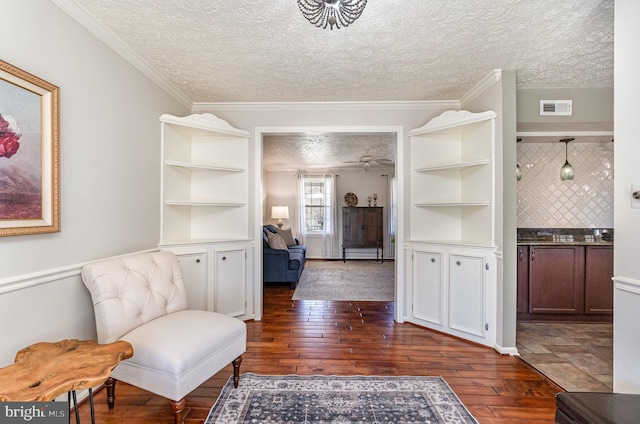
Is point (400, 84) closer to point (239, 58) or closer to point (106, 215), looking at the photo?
point (239, 58)

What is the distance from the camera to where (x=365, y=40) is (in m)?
1.99

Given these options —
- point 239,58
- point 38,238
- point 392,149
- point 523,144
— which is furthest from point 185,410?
point 392,149

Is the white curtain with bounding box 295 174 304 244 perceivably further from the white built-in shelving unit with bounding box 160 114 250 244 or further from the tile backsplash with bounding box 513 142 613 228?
the tile backsplash with bounding box 513 142 613 228

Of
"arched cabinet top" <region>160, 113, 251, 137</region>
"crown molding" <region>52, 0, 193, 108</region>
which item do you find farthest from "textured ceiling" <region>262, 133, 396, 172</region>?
"crown molding" <region>52, 0, 193, 108</region>

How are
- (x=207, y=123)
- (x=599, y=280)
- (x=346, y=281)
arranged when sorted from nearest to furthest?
(x=207, y=123) → (x=599, y=280) → (x=346, y=281)

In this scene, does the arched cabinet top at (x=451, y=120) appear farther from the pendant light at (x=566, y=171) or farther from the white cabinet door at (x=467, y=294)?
the pendant light at (x=566, y=171)

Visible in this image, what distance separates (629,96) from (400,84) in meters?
1.64

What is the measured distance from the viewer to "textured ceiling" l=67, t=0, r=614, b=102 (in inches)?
66.8

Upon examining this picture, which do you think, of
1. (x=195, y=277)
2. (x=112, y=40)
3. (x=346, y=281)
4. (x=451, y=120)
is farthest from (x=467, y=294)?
(x=112, y=40)

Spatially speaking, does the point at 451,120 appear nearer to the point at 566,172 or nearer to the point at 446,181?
the point at 446,181

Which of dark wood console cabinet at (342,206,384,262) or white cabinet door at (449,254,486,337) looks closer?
white cabinet door at (449,254,486,337)

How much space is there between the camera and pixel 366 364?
2.22 m

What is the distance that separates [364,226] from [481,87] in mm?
4484

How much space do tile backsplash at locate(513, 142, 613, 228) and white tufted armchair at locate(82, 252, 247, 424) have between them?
3766mm
